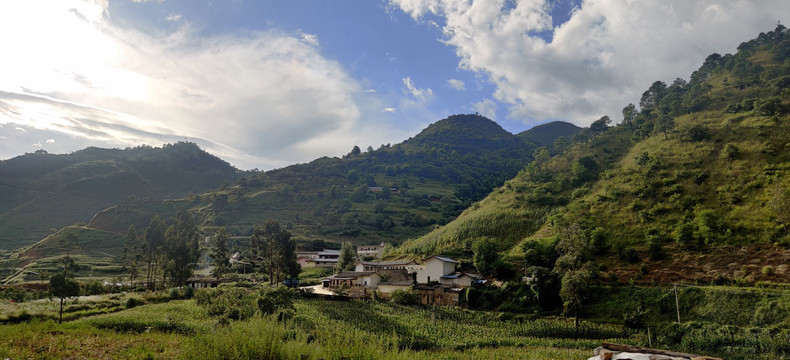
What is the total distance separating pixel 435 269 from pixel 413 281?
407 centimetres

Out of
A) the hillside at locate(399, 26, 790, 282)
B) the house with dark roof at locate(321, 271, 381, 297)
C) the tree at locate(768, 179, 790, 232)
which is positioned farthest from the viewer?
the house with dark roof at locate(321, 271, 381, 297)

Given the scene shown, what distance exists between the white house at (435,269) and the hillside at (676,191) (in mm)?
7822

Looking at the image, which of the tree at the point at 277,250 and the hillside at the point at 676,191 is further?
the tree at the point at 277,250

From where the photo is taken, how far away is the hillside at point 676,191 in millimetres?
40000

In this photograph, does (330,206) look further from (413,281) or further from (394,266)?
(413,281)

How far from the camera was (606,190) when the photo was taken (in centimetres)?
6022

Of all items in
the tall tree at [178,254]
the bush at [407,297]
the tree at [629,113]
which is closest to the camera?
the bush at [407,297]

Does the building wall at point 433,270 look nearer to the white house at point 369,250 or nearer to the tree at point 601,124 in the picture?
the white house at point 369,250

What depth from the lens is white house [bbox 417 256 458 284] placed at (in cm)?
5241

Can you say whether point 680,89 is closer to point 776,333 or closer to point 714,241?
point 714,241

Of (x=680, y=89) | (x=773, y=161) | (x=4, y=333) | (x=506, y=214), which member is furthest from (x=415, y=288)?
(x=680, y=89)

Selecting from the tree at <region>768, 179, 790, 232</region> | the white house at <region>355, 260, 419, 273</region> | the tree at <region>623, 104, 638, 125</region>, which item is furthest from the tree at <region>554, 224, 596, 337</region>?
the tree at <region>623, 104, 638, 125</region>

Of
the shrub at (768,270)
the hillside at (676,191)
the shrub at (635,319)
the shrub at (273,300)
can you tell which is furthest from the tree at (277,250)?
the shrub at (768,270)

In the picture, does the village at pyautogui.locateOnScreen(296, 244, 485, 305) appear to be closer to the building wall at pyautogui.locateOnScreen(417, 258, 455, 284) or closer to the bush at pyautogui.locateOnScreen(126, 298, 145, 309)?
the building wall at pyautogui.locateOnScreen(417, 258, 455, 284)
